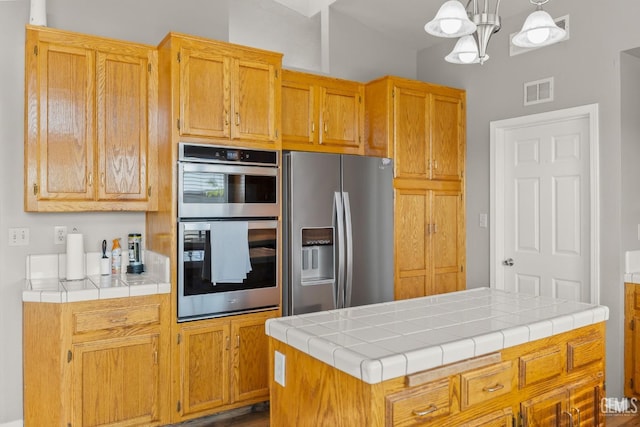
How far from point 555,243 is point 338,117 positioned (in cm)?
205

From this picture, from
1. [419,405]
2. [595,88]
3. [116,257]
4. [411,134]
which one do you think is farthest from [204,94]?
[595,88]

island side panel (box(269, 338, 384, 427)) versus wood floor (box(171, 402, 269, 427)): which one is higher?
island side panel (box(269, 338, 384, 427))

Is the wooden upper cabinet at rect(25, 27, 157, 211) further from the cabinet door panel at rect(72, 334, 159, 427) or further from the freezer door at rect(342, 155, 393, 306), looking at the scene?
the freezer door at rect(342, 155, 393, 306)

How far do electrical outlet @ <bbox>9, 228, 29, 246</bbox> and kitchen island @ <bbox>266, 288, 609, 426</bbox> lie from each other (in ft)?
6.82

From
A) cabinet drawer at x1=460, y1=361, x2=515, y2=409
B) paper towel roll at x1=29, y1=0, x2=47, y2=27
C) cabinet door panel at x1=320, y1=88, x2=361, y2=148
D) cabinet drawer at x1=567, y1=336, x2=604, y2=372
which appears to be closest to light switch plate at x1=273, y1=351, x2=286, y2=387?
cabinet drawer at x1=460, y1=361, x2=515, y2=409

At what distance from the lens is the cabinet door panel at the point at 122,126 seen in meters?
3.03

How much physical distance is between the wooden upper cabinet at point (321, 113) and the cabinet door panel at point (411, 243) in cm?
62

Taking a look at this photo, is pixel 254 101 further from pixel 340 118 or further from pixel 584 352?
pixel 584 352

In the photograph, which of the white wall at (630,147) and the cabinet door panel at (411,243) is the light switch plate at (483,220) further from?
the white wall at (630,147)

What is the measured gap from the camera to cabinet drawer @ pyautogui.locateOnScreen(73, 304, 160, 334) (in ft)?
8.74

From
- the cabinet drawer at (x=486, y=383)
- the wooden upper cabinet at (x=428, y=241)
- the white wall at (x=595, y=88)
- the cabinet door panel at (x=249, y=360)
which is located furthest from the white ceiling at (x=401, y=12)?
the cabinet drawer at (x=486, y=383)

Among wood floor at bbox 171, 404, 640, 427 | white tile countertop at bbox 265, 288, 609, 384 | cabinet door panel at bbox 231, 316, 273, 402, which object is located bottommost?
wood floor at bbox 171, 404, 640, 427

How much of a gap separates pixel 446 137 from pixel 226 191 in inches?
87.3

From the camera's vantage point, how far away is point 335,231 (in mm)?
3561
